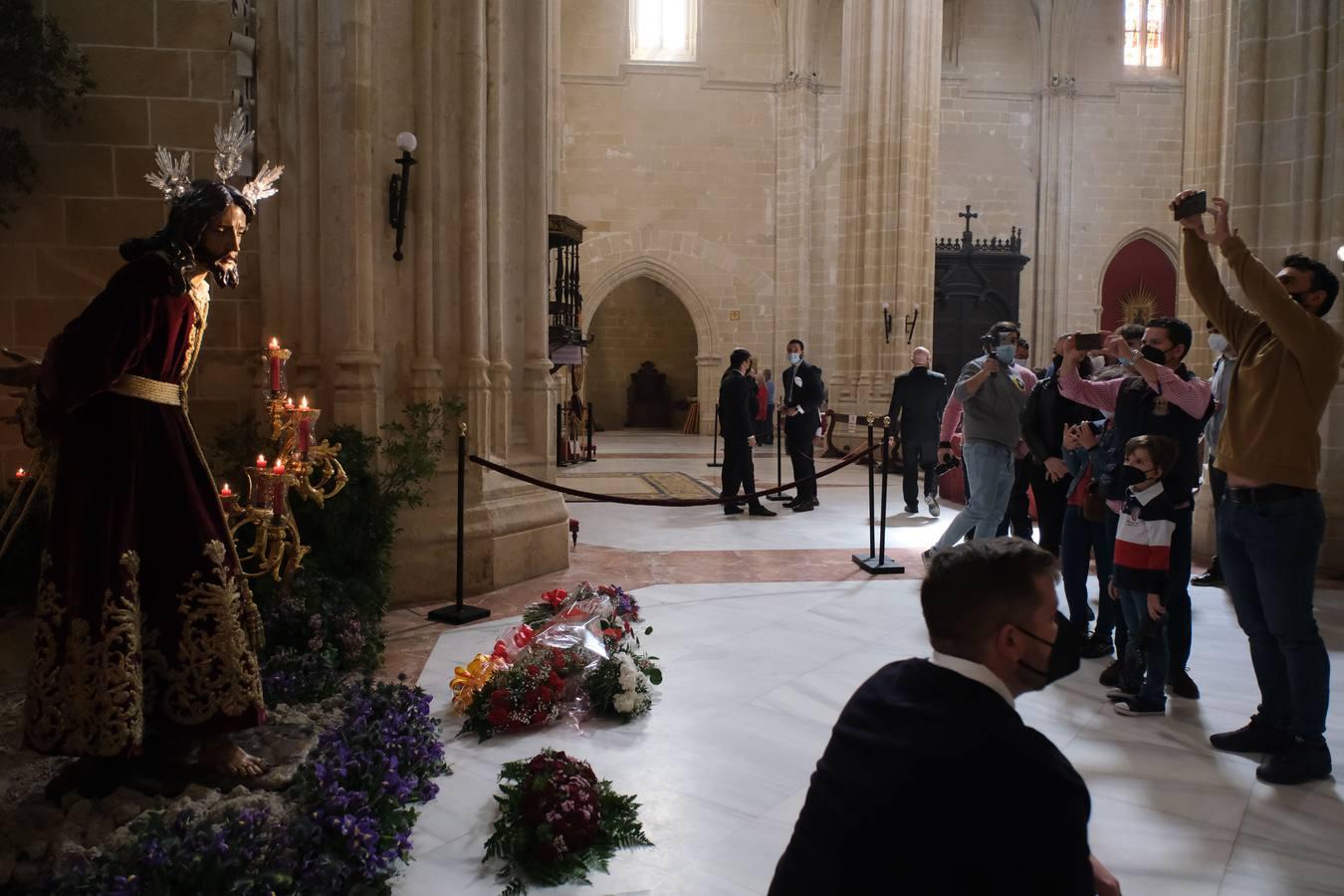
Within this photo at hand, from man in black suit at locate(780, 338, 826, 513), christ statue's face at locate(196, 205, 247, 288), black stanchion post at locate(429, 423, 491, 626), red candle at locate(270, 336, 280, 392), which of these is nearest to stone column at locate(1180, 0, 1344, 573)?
man in black suit at locate(780, 338, 826, 513)

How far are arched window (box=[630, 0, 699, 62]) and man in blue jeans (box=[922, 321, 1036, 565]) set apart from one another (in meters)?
15.9

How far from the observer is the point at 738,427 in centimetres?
972

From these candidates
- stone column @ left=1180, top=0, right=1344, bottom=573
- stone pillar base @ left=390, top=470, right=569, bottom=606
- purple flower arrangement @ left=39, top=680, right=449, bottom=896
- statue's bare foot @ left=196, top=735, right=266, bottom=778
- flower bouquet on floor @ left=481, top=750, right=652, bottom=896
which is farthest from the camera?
stone column @ left=1180, top=0, right=1344, bottom=573

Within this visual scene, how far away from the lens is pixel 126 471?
2936mm

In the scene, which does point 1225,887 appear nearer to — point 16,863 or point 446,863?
point 446,863

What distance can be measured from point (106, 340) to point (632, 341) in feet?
69.7

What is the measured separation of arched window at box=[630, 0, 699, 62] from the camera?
20.2 m

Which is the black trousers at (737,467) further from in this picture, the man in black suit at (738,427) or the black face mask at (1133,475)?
the black face mask at (1133,475)

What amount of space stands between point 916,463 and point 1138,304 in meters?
13.2

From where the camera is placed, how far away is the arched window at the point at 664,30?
66.2ft

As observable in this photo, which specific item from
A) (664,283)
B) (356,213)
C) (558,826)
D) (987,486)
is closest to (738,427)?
(987,486)

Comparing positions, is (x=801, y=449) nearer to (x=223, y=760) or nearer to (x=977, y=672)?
(x=223, y=760)

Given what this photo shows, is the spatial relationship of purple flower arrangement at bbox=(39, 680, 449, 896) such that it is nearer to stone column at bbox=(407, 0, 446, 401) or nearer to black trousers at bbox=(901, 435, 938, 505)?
stone column at bbox=(407, 0, 446, 401)

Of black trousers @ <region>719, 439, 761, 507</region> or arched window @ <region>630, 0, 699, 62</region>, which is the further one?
arched window @ <region>630, 0, 699, 62</region>
